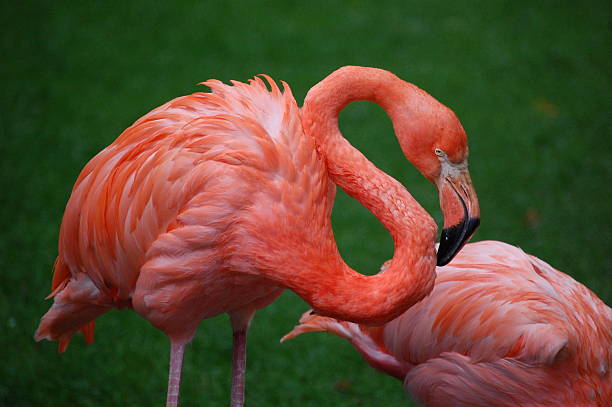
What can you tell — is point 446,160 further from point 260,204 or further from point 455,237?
point 260,204

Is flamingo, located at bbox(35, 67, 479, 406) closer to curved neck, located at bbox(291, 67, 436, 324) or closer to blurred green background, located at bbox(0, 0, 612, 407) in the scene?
curved neck, located at bbox(291, 67, 436, 324)

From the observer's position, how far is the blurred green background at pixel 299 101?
14.6 feet

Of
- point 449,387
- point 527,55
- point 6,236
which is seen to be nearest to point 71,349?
point 6,236

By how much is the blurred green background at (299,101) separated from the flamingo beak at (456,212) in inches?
77.9

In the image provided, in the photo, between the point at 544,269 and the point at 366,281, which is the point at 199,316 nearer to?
the point at 366,281

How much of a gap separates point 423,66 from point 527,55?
1296 millimetres

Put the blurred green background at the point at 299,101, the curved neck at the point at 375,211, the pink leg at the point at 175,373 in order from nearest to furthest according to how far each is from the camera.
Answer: the curved neck at the point at 375,211 < the pink leg at the point at 175,373 < the blurred green background at the point at 299,101

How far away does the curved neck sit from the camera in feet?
8.61

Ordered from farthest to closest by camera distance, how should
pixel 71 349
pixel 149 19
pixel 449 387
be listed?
pixel 149 19
pixel 71 349
pixel 449 387

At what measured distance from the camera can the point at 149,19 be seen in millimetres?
8242

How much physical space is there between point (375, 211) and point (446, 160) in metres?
0.34

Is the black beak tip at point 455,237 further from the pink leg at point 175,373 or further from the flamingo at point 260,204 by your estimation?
the pink leg at point 175,373

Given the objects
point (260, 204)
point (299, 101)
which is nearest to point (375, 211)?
point (260, 204)

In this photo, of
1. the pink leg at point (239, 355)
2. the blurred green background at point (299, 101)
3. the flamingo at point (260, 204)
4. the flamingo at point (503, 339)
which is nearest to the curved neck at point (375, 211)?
the flamingo at point (260, 204)
